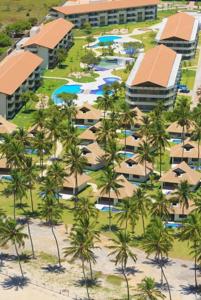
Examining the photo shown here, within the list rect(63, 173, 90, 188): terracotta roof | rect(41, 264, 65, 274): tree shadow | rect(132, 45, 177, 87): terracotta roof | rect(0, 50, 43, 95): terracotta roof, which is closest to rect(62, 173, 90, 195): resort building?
rect(63, 173, 90, 188): terracotta roof

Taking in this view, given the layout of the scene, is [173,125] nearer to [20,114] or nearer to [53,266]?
[20,114]

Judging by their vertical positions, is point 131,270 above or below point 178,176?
below

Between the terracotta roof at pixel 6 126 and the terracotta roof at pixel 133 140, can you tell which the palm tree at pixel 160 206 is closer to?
the terracotta roof at pixel 133 140

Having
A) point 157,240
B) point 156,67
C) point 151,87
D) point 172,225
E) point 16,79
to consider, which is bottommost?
point 172,225

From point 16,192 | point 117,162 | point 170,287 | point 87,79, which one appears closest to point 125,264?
point 170,287

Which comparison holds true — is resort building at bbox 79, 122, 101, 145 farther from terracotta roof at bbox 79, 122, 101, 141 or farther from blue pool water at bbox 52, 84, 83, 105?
blue pool water at bbox 52, 84, 83, 105

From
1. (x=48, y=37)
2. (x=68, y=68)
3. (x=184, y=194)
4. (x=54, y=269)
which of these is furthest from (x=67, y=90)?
(x=54, y=269)

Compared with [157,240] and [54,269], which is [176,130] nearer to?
[54,269]
